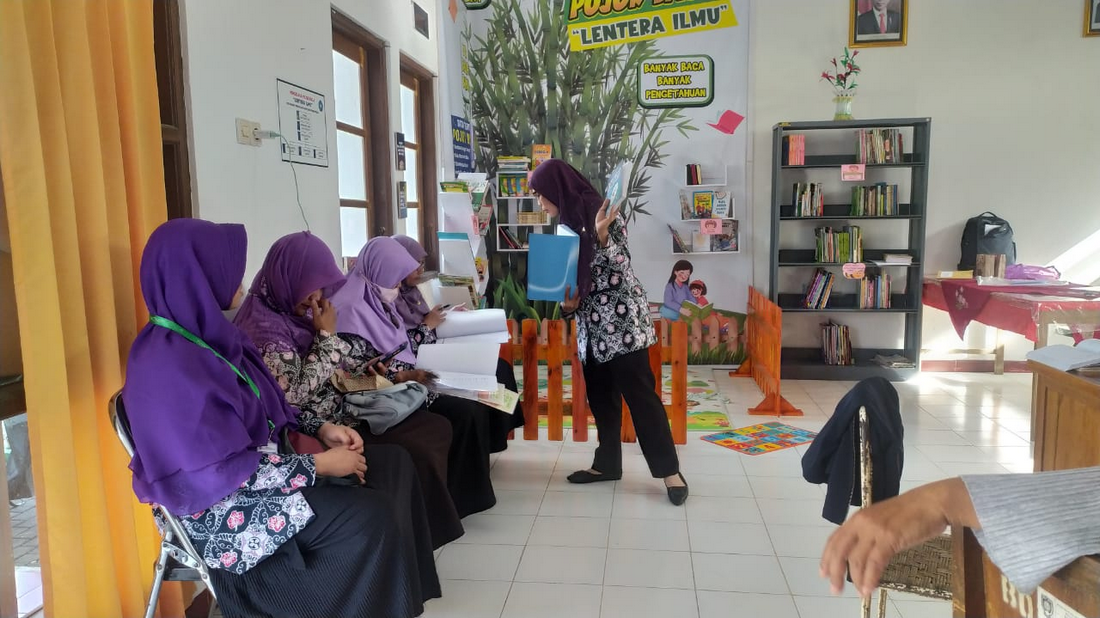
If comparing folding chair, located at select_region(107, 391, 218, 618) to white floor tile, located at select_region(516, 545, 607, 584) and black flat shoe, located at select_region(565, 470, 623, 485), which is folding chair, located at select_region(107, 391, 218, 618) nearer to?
white floor tile, located at select_region(516, 545, 607, 584)

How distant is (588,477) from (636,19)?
3968 millimetres

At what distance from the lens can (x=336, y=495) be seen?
6.21 feet

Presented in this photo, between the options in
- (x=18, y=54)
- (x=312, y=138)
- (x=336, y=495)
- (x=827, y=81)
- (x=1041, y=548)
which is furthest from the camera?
(x=827, y=81)

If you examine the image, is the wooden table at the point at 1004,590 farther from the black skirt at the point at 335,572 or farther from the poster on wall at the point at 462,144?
the poster on wall at the point at 462,144

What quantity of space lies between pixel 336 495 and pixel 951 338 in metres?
5.59

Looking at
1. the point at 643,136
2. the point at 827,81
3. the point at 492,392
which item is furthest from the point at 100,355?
the point at 827,81

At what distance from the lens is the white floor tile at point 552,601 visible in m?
2.39

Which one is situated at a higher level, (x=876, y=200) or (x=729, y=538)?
(x=876, y=200)

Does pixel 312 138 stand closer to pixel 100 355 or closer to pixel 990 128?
pixel 100 355

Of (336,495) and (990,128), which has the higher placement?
(990,128)

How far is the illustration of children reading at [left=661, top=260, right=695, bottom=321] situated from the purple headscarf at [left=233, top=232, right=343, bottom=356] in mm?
3940

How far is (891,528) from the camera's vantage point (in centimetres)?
102

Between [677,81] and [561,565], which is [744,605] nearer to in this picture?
[561,565]

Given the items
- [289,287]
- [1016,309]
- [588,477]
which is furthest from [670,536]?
[1016,309]
